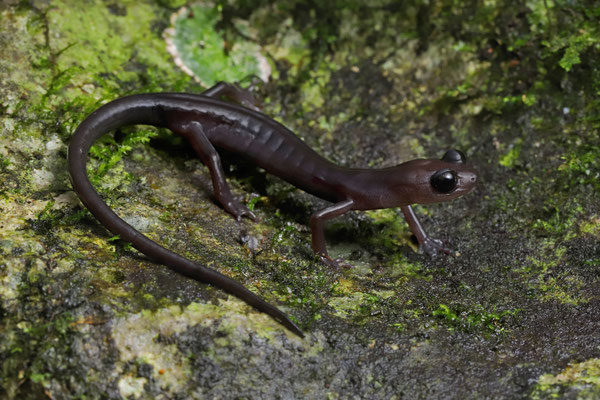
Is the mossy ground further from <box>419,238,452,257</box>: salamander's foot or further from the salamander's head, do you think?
the salamander's head

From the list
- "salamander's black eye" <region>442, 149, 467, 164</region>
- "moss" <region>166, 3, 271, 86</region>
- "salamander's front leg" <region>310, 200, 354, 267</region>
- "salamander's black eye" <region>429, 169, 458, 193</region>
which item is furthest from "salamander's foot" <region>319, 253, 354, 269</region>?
"moss" <region>166, 3, 271, 86</region>

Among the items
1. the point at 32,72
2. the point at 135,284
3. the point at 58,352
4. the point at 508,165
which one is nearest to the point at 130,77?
the point at 32,72

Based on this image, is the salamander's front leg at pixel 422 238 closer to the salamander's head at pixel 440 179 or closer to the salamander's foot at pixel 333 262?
the salamander's head at pixel 440 179

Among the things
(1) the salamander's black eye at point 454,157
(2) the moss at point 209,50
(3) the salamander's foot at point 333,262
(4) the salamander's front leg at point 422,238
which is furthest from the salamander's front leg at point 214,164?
(1) the salamander's black eye at point 454,157

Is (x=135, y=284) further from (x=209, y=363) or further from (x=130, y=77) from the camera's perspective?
(x=130, y=77)

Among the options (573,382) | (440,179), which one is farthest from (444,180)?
(573,382)

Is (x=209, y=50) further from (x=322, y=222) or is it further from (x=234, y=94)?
(x=322, y=222)
